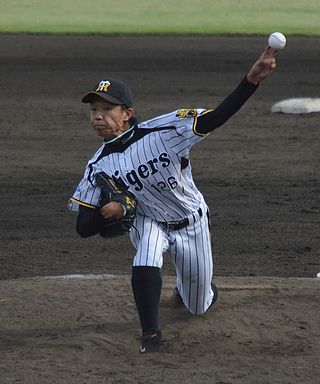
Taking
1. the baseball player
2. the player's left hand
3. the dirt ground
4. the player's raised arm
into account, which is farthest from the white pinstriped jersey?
the dirt ground

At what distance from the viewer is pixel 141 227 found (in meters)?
5.86

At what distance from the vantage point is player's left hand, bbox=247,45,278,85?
5.47 meters

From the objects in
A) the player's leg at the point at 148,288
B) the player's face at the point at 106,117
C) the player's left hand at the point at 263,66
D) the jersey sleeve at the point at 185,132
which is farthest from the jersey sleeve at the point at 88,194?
the player's left hand at the point at 263,66

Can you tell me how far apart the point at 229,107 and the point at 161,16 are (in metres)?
23.1

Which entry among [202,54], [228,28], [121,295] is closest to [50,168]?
[121,295]

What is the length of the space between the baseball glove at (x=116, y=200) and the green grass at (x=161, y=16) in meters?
18.4

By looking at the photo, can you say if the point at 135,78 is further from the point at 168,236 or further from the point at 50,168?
the point at 168,236

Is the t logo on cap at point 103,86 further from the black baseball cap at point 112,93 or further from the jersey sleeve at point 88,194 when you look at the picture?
the jersey sleeve at point 88,194

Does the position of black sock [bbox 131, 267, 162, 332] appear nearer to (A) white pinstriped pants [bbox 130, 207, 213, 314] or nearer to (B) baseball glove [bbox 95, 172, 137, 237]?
(A) white pinstriped pants [bbox 130, 207, 213, 314]

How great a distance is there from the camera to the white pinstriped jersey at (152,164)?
18.7 feet

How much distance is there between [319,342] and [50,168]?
5810 millimetres

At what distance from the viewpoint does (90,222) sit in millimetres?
5574

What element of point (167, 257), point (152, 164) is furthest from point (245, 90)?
point (167, 257)

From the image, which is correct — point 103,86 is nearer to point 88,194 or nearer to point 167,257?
point 88,194
